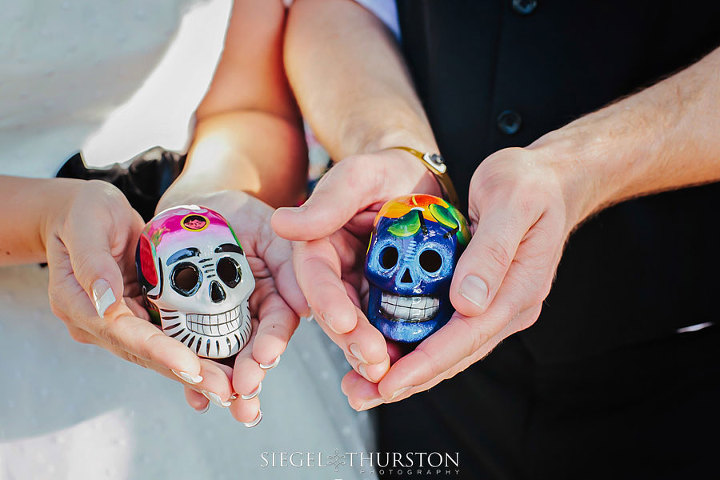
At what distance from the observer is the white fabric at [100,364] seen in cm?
177

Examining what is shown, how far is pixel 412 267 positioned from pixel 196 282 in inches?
23.7

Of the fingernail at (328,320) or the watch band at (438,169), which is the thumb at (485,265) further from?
the watch band at (438,169)

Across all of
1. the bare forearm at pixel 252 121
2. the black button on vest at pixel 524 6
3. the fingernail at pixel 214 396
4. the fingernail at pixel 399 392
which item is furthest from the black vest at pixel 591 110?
the fingernail at pixel 214 396

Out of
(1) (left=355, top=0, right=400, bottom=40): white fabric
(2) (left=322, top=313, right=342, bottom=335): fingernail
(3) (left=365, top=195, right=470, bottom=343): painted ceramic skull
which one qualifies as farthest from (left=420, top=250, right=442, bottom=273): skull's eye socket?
(1) (left=355, top=0, right=400, bottom=40): white fabric

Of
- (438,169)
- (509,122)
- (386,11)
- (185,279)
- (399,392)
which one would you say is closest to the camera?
(399,392)

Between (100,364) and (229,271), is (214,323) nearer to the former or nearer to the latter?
(229,271)

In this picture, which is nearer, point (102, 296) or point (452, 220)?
point (102, 296)

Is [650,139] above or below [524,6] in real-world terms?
below

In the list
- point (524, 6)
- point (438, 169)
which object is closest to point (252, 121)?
point (438, 169)

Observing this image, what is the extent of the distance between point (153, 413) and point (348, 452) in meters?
0.59

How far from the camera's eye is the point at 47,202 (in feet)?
5.85

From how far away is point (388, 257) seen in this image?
1.74m

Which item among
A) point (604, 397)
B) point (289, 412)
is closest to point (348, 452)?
point (289, 412)

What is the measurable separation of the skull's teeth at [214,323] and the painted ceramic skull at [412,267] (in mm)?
370
